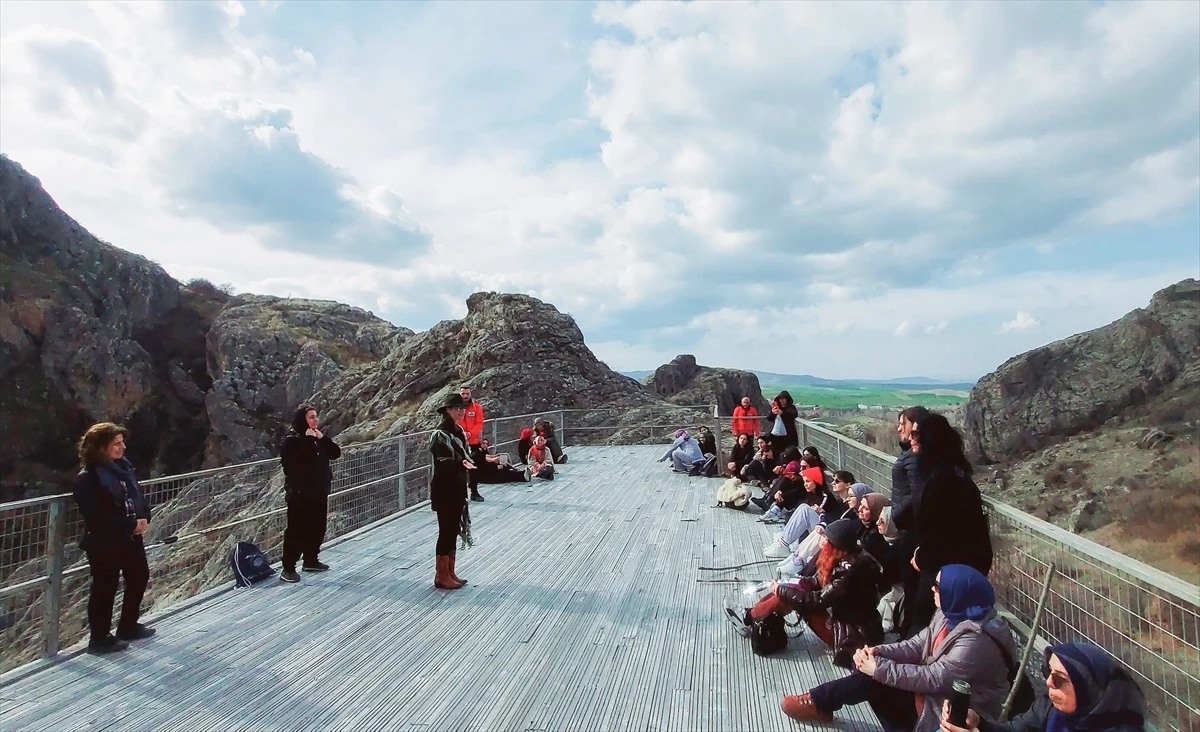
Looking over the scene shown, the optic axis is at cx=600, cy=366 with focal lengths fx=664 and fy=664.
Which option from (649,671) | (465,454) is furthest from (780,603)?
(465,454)

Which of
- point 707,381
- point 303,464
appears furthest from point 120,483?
point 707,381

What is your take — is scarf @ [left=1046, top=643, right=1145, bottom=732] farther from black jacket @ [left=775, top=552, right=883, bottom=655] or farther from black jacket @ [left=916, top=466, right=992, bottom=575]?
black jacket @ [left=775, top=552, right=883, bottom=655]

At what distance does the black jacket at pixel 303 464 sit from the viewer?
5.96 metres

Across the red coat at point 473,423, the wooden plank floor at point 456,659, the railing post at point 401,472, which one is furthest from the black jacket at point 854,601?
the red coat at point 473,423

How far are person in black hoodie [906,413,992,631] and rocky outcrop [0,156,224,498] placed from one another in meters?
66.0

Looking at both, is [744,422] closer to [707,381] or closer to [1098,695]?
[1098,695]

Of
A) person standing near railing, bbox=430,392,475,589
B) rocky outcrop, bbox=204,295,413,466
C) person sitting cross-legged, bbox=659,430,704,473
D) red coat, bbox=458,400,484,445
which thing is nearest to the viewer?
person standing near railing, bbox=430,392,475,589

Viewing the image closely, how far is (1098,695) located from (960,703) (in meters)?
0.50

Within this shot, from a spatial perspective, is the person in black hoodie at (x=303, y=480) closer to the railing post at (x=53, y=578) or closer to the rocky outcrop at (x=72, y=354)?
the railing post at (x=53, y=578)

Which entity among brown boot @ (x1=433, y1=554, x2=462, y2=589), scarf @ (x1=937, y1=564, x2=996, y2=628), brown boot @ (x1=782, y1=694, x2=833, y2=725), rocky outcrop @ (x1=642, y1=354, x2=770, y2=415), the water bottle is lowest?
brown boot @ (x1=782, y1=694, x2=833, y2=725)

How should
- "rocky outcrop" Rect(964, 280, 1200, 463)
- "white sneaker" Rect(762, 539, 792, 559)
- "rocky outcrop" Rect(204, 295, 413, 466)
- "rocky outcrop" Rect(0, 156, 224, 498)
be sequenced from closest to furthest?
"white sneaker" Rect(762, 539, 792, 559) < "rocky outcrop" Rect(204, 295, 413, 466) < "rocky outcrop" Rect(0, 156, 224, 498) < "rocky outcrop" Rect(964, 280, 1200, 463)

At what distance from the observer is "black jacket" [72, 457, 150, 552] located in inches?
168

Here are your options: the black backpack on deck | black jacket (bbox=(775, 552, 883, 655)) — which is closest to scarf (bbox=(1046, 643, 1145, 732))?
black jacket (bbox=(775, 552, 883, 655))

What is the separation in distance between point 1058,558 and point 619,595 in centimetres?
336
